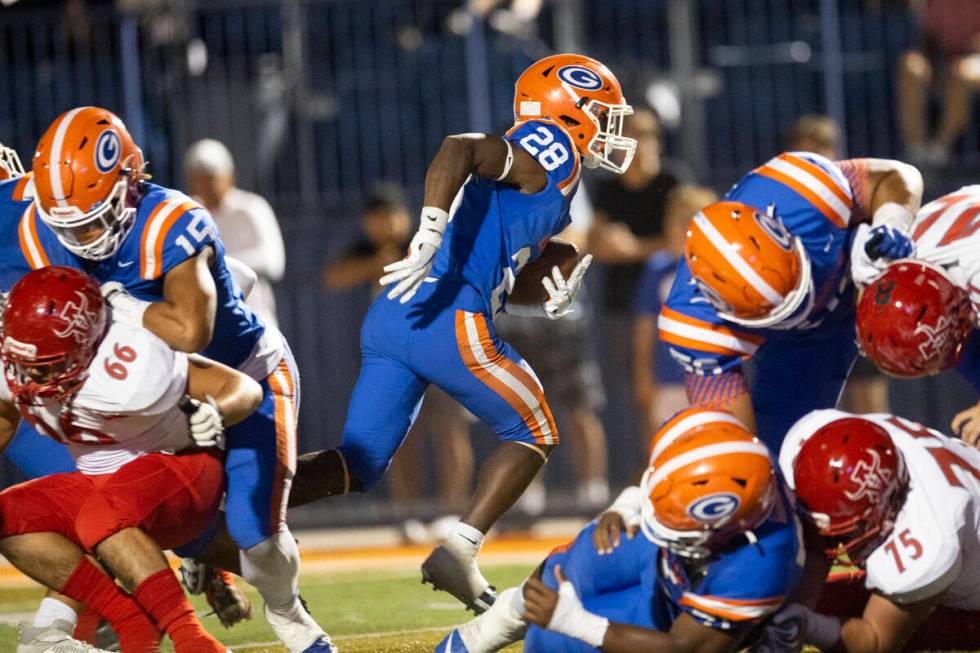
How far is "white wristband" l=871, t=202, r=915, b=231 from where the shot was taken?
16.1ft

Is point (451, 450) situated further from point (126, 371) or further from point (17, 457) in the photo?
point (126, 371)

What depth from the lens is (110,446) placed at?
458cm

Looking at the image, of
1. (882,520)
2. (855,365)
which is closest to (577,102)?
(882,520)

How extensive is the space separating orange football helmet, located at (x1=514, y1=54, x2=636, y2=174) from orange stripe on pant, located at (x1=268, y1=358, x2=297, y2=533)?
123 cm

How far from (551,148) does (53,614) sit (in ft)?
7.02

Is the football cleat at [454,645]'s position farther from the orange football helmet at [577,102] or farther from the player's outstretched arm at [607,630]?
the orange football helmet at [577,102]

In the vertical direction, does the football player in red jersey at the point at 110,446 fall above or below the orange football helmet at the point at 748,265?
below

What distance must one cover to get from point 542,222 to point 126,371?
1540mm

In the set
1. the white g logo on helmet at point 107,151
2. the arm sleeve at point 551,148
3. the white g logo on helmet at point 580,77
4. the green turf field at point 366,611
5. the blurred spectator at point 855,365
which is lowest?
the green turf field at point 366,611

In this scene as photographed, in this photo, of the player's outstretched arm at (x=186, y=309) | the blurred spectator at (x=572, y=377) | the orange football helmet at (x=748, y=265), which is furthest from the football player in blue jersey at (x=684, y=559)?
the blurred spectator at (x=572, y=377)

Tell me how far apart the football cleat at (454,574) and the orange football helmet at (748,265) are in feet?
3.64

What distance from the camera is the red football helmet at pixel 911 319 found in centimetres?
446

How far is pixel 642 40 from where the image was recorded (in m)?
9.68

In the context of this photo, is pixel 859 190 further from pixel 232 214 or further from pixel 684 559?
pixel 232 214
